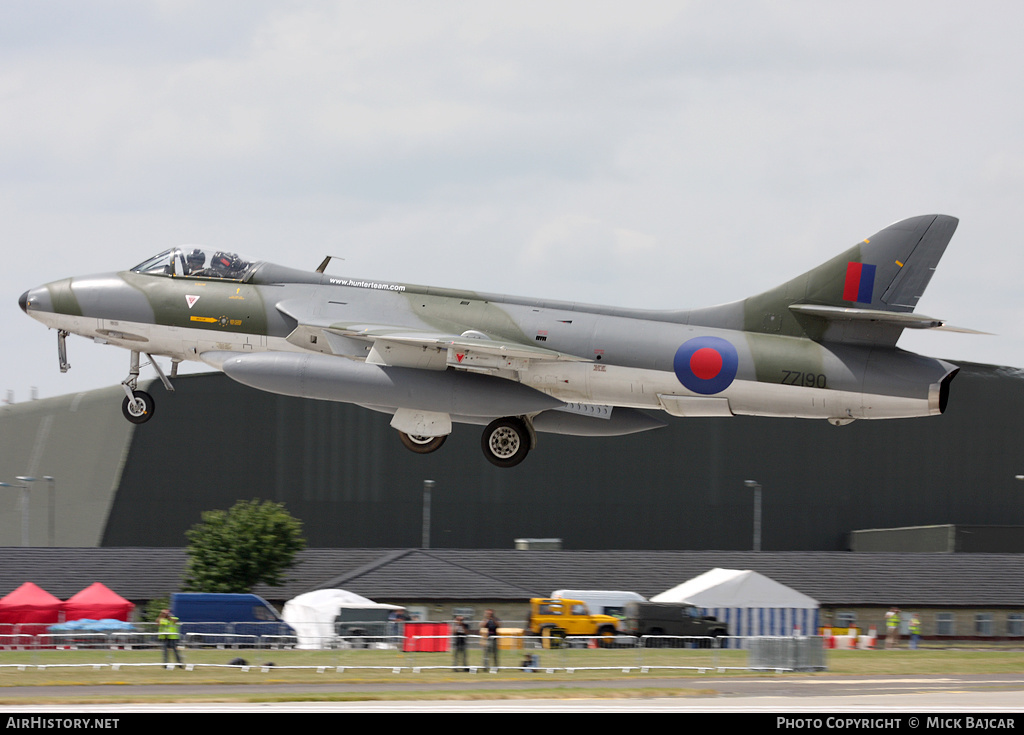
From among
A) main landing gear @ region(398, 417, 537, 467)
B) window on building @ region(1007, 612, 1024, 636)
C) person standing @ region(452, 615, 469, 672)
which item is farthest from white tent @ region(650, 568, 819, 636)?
main landing gear @ region(398, 417, 537, 467)

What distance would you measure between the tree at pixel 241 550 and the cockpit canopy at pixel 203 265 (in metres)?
24.5

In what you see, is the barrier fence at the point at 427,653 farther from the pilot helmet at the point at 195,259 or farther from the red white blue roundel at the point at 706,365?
the pilot helmet at the point at 195,259

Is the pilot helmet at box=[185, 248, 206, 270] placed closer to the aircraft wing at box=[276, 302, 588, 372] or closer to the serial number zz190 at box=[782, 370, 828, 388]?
the aircraft wing at box=[276, 302, 588, 372]

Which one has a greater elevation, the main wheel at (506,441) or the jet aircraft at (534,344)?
the jet aircraft at (534,344)

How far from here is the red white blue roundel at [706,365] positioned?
24.2 m

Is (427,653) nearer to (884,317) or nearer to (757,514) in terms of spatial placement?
(884,317)

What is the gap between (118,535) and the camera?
6009cm

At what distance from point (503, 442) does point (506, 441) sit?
7cm

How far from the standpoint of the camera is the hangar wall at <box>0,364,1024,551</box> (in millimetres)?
59375

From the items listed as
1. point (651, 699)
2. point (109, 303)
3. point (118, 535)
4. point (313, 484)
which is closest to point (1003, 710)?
point (651, 699)

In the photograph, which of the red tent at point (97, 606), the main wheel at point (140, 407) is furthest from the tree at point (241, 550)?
the main wheel at point (140, 407)

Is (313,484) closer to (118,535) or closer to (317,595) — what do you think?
(118,535)

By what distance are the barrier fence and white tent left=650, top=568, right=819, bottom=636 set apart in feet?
30.8

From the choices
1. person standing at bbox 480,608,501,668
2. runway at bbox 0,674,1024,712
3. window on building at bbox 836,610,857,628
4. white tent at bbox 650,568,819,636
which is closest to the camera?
runway at bbox 0,674,1024,712
